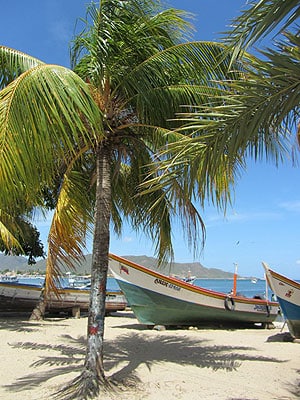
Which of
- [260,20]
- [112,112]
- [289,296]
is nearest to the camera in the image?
[260,20]

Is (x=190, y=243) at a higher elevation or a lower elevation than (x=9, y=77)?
lower

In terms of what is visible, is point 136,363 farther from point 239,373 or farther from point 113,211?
point 113,211

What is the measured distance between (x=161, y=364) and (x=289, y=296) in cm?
537

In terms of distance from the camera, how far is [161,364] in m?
7.17

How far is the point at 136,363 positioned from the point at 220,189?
11.8ft

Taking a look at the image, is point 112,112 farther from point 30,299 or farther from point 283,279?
point 30,299

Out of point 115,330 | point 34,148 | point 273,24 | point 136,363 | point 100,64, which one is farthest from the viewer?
point 115,330

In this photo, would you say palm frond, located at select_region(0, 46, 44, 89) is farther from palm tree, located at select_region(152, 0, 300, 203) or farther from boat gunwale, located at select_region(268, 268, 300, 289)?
boat gunwale, located at select_region(268, 268, 300, 289)

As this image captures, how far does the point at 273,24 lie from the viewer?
2.54 m

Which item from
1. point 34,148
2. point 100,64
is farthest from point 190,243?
point 34,148

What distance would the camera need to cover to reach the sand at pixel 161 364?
5605mm

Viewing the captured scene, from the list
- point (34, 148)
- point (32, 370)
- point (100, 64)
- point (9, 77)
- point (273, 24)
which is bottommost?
point (32, 370)

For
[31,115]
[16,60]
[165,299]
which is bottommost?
[165,299]

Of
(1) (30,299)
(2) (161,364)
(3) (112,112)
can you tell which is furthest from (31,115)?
(1) (30,299)
